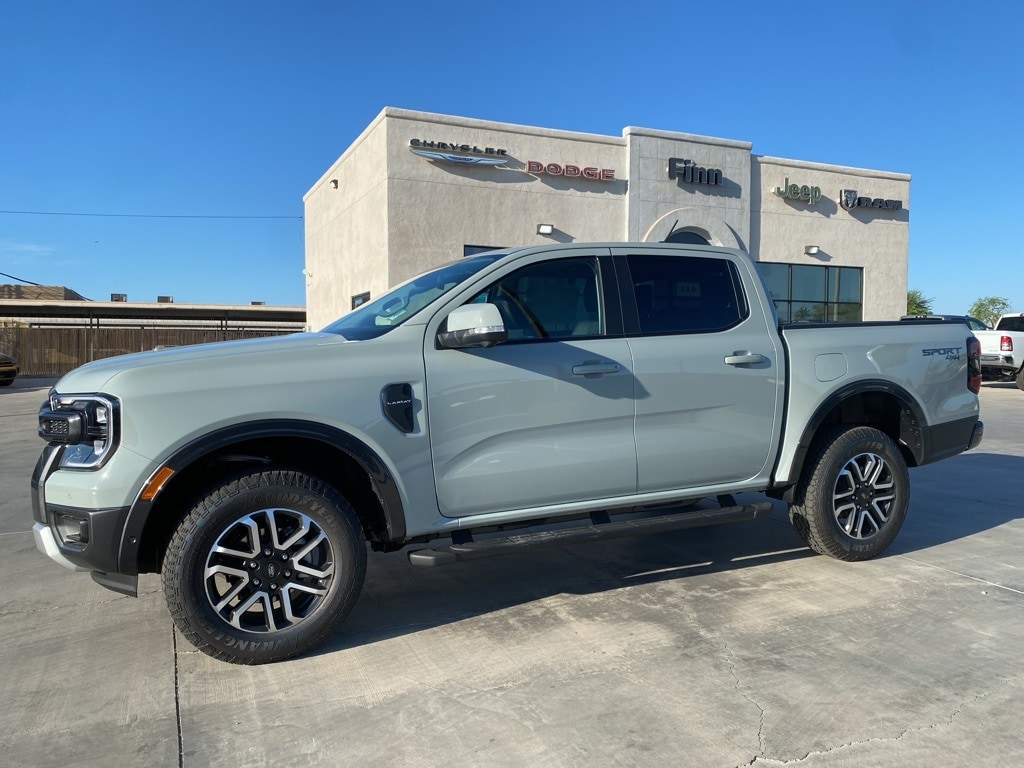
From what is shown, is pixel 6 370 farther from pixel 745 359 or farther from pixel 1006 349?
pixel 1006 349

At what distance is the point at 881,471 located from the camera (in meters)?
4.98

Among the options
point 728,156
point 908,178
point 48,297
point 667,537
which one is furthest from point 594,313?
point 48,297

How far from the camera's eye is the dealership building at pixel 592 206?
1700cm

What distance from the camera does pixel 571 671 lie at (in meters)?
3.39

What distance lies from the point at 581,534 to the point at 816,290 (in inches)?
798

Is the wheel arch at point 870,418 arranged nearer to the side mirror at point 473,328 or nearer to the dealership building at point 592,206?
the side mirror at point 473,328

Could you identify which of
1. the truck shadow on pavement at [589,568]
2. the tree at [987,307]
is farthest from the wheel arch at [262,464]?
the tree at [987,307]

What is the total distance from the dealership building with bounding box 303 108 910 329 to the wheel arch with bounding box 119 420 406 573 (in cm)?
1090

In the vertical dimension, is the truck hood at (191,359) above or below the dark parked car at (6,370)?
above

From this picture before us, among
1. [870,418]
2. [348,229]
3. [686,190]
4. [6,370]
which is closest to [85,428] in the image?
[870,418]

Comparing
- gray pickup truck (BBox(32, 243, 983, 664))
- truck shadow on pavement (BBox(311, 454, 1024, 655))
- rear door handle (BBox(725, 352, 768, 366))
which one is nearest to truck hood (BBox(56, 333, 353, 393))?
gray pickup truck (BBox(32, 243, 983, 664))

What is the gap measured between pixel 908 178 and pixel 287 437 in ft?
79.9

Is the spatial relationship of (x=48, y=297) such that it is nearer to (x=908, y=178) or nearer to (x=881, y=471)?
(x=908, y=178)

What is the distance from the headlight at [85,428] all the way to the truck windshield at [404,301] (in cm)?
113
